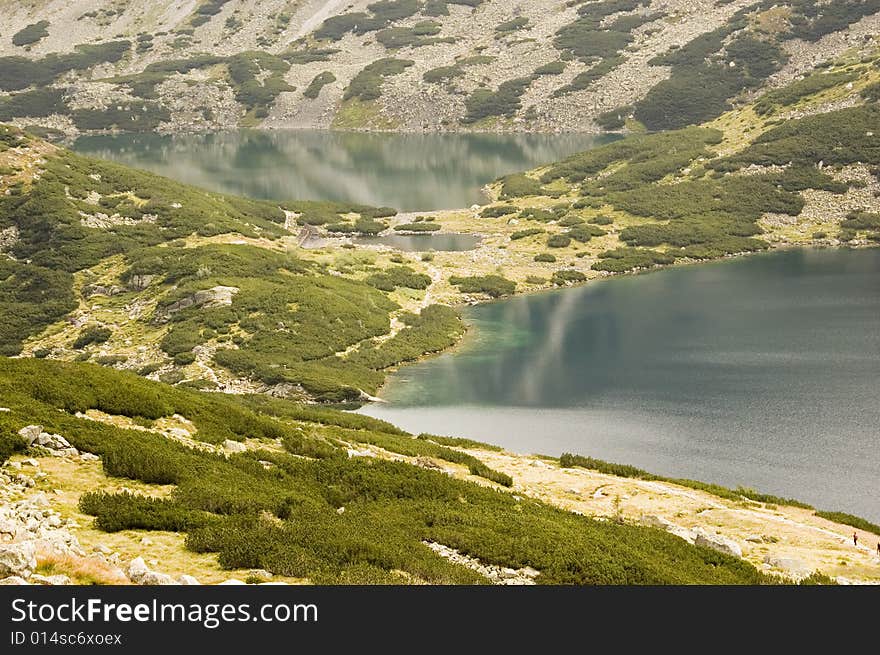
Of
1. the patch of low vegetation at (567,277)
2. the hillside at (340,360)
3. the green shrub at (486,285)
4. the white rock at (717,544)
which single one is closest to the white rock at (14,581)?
the hillside at (340,360)

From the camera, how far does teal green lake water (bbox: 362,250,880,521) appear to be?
4641 cm

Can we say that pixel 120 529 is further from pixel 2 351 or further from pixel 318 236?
pixel 318 236

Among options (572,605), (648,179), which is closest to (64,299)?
(572,605)

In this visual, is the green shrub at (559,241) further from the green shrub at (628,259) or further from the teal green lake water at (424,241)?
the teal green lake water at (424,241)

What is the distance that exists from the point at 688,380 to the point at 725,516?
32.0 m

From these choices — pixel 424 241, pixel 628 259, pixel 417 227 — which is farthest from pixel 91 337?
pixel 628 259

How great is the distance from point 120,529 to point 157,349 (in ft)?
158

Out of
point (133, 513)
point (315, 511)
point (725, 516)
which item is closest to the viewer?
point (133, 513)

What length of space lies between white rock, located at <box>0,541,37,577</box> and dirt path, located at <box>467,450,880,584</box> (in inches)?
758

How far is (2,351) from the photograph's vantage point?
2552 inches

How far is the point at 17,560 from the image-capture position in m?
12.9

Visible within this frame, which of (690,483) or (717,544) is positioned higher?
(717,544)

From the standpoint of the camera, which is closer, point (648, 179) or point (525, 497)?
point (525, 497)

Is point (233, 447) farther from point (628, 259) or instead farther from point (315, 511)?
point (628, 259)
